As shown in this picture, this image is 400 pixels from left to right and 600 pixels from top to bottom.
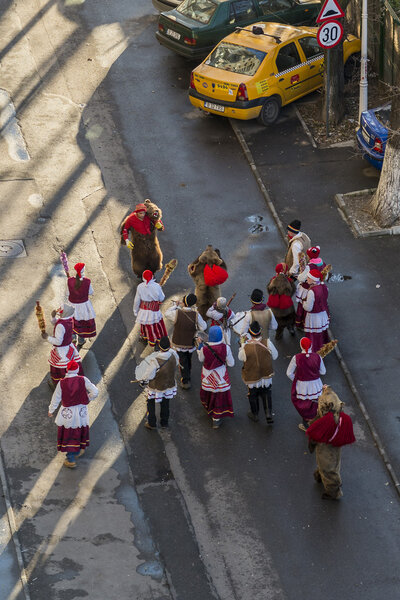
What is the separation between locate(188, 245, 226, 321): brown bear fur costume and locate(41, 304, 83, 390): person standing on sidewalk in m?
2.11

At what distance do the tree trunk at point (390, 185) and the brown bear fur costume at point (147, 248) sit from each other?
3965 mm

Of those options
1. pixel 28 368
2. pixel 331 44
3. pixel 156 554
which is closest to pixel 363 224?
pixel 331 44

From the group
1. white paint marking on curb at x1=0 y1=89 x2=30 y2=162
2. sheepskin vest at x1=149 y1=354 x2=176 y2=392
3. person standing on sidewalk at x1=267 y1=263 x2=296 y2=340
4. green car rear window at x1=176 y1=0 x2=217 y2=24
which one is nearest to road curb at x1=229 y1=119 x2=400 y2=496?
person standing on sidewalk at x1=267 y1=263 x2=296 y2=340

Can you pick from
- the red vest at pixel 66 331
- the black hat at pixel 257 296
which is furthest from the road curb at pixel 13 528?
the black hat at pixel 257 296

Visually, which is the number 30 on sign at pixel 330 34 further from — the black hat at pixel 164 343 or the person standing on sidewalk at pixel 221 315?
the black hat at pixel 164 343

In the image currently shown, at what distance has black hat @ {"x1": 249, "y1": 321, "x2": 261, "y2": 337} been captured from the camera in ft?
43.4

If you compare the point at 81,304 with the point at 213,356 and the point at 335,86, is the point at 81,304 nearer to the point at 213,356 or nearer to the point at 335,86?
the point at 213,356

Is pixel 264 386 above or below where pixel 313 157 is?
above

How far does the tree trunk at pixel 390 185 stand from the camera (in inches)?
683

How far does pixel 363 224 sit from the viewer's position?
58.7 feet

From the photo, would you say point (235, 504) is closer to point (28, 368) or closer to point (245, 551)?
point (245, 551)

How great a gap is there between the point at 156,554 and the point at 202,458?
1.75 metres

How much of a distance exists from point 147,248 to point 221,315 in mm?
2562

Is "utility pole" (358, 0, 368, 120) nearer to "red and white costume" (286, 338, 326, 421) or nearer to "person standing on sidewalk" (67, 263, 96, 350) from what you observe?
"person standing on sidewalk" (67, 263, 96, 350)
